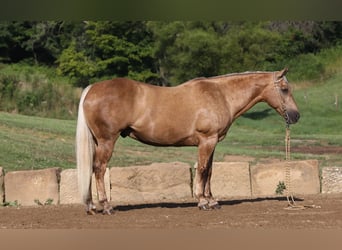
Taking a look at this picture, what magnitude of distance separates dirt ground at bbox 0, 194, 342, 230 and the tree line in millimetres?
26817

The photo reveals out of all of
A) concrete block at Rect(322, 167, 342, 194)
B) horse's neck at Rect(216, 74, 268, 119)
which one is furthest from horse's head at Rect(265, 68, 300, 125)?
concrete block at Rect(322, 167, 342, 194)

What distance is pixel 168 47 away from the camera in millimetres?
39125

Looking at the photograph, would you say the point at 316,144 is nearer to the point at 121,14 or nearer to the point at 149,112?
the point at 149,112

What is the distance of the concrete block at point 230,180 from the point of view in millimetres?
11438

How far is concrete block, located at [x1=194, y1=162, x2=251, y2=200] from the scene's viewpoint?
Answer: 11438mm

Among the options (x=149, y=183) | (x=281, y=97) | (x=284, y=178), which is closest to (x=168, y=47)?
(x=284, y=178)

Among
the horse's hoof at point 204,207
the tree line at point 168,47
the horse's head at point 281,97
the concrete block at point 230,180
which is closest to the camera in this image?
the horse's hoof at point 204,207

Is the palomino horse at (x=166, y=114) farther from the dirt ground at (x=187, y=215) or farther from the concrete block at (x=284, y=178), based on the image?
the concrete block at (x=284, y=178)

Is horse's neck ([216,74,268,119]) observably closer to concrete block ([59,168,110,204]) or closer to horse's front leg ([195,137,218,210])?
horse's front leg ([195,137,218,210])

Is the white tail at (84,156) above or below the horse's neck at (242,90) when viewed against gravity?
below

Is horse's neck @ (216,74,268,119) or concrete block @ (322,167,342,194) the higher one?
horse's neck @ (216,74,268,119)

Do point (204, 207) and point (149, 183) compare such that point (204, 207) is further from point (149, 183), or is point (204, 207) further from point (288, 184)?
point (288, 184)

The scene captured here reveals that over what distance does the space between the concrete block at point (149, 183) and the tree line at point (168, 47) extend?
2516 centimetres

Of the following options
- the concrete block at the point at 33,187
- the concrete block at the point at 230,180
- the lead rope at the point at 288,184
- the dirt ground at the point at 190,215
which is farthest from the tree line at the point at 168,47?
the dirt ground at the point at 190,215
